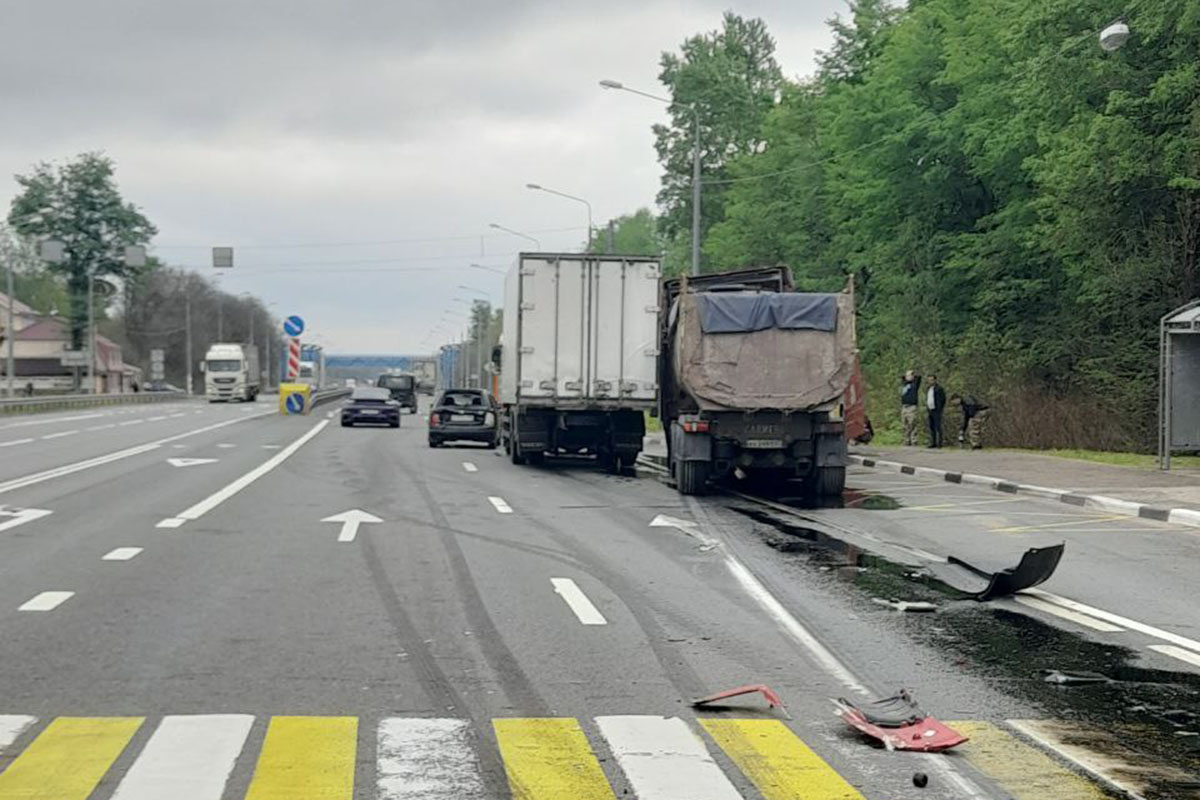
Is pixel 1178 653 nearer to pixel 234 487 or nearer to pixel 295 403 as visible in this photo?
pixel 234 487

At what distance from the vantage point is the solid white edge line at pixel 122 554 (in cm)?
1253

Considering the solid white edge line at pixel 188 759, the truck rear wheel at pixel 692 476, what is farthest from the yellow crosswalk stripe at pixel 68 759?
the truck rear wheel at pixel 692 476

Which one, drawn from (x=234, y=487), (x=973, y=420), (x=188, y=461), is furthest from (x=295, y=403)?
(x=234, y=487)

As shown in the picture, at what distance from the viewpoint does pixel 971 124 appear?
4047 centimetres

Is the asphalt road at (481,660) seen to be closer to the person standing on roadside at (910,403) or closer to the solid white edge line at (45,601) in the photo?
the solid white edge line at (45,601)

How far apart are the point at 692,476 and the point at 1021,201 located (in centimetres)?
2331

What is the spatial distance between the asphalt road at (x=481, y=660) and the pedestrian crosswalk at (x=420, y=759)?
0.7 inches

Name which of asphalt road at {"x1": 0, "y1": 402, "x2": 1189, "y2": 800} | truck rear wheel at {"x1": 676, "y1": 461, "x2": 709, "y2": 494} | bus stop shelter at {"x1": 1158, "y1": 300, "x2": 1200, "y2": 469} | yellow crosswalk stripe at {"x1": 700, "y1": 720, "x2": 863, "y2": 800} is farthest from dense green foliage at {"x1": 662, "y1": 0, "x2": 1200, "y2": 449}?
yellow crosswalk stripe at {"x1": 700, "y1": 720, "x2": 863, "y2": 800}

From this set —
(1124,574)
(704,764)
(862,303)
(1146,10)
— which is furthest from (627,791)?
(862,303)

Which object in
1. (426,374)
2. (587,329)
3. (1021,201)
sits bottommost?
(426,374)

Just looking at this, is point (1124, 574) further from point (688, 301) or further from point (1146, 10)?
point (1146, 10)

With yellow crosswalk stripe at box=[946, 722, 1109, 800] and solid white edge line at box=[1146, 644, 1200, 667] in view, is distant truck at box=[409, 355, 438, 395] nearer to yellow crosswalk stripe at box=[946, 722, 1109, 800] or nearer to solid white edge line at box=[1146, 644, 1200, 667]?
solid white edge line at box=[1146, 644, 1200, 667]

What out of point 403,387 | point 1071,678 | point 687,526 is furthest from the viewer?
point 403,387

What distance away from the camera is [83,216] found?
101062 millimetres
